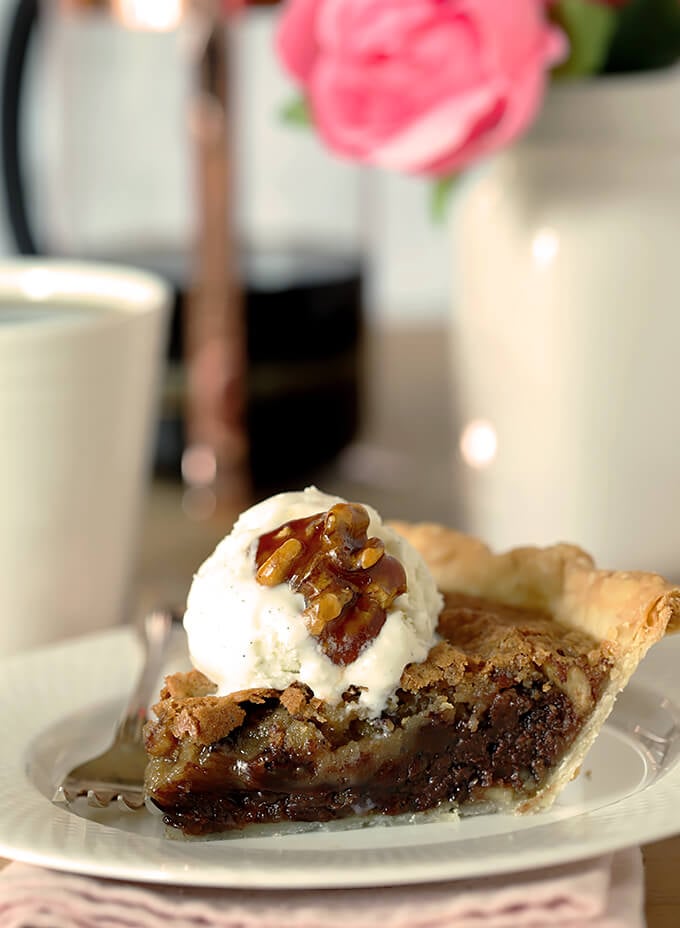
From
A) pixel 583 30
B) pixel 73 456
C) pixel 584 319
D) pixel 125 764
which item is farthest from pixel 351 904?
pixel 583 30

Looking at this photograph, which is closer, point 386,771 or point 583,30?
point 386,771

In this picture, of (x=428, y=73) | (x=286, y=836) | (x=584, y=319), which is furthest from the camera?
(x=584, y=319)

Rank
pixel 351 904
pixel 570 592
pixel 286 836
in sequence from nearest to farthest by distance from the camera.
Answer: pixel 351 904 < pixel 286 836 < pixel 570 592

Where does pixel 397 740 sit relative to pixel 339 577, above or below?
below

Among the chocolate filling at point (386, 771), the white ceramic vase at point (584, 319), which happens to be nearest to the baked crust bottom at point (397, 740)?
the chocolate filling at point (386, 771)

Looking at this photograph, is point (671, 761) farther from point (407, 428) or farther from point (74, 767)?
point (407, 428)

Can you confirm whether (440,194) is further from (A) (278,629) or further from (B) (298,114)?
(A) (278,629)

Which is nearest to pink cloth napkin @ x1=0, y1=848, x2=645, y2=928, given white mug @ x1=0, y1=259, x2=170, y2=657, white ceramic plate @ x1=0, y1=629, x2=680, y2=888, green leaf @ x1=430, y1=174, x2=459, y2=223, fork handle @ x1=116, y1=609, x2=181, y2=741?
white ceramic plate @ x1=0, y1=629, x2=680, y2=888

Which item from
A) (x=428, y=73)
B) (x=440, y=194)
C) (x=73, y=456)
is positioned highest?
(x=428, y=73)
